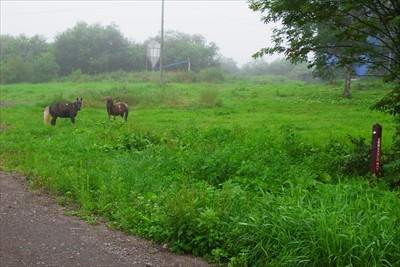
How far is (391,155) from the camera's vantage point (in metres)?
6.82

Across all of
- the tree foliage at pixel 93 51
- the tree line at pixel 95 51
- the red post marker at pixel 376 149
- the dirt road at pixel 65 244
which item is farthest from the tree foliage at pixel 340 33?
the tree foliage at pixel 93 51

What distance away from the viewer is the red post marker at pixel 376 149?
6059 mm

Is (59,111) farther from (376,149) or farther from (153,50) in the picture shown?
(153,50)

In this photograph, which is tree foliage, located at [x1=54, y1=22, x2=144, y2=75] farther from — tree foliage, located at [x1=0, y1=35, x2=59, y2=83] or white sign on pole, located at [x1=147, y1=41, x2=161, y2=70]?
white sign on pole, located at [x1=147, y1=41, x2=161, y2=70]

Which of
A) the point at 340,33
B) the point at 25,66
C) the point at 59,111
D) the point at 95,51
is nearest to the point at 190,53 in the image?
the point at 95,51

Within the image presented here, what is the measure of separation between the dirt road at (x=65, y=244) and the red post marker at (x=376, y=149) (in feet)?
9.84

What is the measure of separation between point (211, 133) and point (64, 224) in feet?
17.6

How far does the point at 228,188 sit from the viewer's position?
5562mm

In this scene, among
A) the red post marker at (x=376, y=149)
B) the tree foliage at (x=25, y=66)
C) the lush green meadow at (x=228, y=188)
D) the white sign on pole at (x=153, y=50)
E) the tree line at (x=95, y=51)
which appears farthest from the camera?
the tree line at (x=95, y=51)

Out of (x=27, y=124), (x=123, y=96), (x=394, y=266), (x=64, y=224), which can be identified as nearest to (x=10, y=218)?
(x=64, y=224)

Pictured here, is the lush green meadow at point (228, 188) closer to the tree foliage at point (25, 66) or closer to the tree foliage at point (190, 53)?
the tree foliage at point (25, 66)

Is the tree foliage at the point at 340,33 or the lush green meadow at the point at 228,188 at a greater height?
the tree foliage at the point at 340,33

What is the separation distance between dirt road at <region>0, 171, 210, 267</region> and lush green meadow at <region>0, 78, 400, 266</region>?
222mm

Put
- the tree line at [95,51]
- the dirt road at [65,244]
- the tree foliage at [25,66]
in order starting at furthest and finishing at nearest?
the tree line at [95,51], the tree foliage at [25,66], the dirt road at [65,244]
